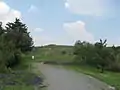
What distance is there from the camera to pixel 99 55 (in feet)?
232

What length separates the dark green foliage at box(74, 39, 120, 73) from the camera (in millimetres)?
67438

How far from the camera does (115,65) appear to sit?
6644 centimetres

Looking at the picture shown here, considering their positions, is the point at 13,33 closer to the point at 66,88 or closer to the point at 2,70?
the point at 66,88

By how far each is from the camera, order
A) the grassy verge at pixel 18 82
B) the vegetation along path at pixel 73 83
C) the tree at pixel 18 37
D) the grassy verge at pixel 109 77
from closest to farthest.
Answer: the grassy verge at pixel 18 82 → the vegetation along path at pixel 73 83 → the grassy verge at pixel 109 77 → the tree at pixel 18 37

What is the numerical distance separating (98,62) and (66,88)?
124ft

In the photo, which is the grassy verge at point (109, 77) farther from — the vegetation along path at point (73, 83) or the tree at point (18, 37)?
the tree at point (18, 37)

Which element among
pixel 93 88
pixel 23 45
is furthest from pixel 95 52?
pixel 93 88

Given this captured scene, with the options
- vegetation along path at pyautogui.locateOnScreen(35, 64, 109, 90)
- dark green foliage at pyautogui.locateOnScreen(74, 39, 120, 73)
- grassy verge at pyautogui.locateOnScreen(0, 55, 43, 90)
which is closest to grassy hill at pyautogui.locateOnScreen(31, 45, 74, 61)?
dark green foliage at pyautogui.locateOnScreen(74, 39, 120, 73)

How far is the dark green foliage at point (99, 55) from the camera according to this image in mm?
67438

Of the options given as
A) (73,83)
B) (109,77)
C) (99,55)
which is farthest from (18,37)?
(73,83)

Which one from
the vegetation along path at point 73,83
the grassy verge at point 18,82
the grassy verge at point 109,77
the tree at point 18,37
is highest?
the tree at point 18,37

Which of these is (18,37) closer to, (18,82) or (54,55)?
(54,55)

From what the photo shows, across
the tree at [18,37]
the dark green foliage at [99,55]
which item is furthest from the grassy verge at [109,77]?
the tree at [18,37]

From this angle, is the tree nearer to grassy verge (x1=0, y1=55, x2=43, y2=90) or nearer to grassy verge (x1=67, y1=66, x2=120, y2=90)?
grassy verge (x1=67, y1=66, x2=120, y2=90)
